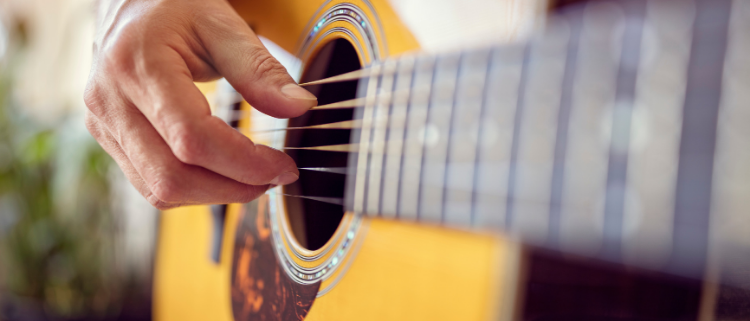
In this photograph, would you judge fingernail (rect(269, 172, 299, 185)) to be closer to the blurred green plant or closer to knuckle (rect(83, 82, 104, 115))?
knuckle (rect(83, 82, 104, 115))

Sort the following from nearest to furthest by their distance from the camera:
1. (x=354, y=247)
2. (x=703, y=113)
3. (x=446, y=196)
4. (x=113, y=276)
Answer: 1. (x=703, y=113)
2. (x=446, y=196)
3. (x=354, y=247)
4. (x=113, y=276)

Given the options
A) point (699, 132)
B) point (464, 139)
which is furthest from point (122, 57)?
point (699, 132)

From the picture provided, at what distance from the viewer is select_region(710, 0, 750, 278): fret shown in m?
0.17

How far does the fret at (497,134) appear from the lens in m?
0.24

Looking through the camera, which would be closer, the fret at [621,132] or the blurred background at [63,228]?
the fret at [621,132]

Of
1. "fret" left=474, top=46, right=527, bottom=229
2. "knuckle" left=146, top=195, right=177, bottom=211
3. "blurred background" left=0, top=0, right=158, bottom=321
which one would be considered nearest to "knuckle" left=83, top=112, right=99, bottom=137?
"knuckle" left=146, top=195, right=177, bottom=211

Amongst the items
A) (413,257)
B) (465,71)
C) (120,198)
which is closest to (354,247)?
(413,257)

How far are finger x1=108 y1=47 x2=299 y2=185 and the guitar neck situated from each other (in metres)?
0.15

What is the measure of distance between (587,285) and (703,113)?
11 centimetres

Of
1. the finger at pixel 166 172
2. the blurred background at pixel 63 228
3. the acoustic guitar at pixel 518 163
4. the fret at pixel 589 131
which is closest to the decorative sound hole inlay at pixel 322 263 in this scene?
the acoustic guitar at pixel 518 163

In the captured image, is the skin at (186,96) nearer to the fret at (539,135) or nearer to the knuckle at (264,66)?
the knuckle at (264,66)

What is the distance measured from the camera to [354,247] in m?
0.39

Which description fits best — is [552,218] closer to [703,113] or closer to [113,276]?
[703,113]

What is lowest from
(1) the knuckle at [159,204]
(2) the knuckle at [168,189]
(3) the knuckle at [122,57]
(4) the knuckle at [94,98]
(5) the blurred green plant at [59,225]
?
(5) the blurred green plant at [59,225]
